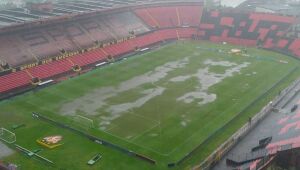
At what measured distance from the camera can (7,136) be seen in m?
46.7

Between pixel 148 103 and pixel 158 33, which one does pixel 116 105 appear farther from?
pixel 158 33

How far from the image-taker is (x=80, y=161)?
4091 centimetres

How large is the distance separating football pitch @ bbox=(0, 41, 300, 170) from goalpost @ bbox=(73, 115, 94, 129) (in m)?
0.13

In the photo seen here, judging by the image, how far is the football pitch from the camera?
42938 millimetres

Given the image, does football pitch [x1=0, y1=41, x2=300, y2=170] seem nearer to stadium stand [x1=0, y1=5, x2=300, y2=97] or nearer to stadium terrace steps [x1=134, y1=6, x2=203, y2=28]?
stadium stand [x1=0, y1=5, x2=300, y2=97]

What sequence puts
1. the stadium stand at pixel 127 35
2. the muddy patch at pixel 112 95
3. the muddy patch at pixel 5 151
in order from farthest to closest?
the stadium stand at pixel 127 35 → the muddy patch at pixel 112 95 → the muddy patch at pixel 5 151

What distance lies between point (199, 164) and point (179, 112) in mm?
13384

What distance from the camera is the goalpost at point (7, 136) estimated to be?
150 ft

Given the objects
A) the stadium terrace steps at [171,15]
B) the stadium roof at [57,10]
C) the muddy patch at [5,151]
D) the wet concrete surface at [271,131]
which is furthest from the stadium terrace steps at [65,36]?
the wet concrete surface at [271,131]

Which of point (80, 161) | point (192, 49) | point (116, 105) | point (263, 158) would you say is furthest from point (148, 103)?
point (192, 49)

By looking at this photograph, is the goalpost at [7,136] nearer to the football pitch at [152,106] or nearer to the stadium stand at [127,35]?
the football pitch at [152,106]

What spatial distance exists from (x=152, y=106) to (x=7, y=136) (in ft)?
66.7

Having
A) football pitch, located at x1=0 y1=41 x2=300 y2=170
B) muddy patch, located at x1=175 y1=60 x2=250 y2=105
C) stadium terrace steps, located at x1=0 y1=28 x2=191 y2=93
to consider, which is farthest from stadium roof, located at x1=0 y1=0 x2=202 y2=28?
muddy patch, located at x1=175 y1=60 x2=250 y2=105

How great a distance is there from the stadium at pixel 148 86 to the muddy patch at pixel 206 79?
0.19m
